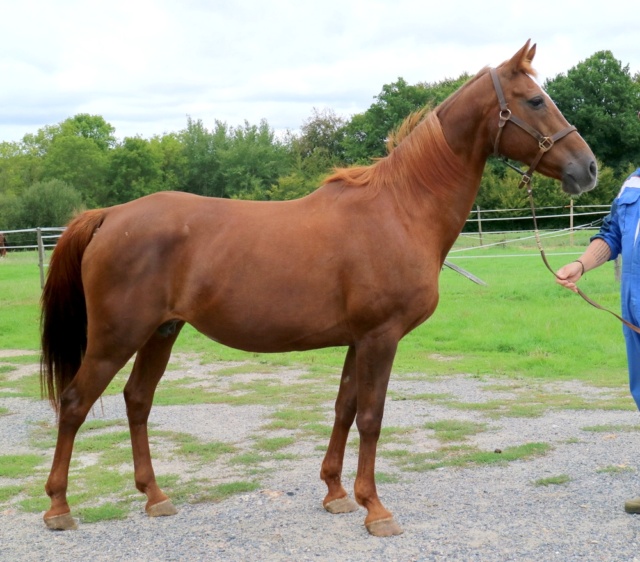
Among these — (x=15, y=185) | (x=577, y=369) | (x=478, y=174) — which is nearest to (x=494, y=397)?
(x=577, y=369)

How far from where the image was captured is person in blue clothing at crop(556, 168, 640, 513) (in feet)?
13.0

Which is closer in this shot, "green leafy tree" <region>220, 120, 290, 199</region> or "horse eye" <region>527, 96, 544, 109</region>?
"horse eye" <region>527, 96, 544, 109</region>

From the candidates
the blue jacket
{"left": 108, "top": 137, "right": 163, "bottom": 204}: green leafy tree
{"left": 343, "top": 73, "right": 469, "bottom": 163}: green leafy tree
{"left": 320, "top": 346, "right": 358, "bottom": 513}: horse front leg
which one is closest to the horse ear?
the blue jacket

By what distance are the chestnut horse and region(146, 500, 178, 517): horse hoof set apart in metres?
0.01

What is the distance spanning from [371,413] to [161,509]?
149 cm

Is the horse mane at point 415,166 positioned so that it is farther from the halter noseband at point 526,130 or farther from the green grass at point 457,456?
the green grass at point 457,456

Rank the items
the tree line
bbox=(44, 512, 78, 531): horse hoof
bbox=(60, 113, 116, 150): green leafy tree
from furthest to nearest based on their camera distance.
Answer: bbox=(60, 113, 116, 150): green leafy tree, the tree line, bbox=(44, 512, 78, 531): horse hoof

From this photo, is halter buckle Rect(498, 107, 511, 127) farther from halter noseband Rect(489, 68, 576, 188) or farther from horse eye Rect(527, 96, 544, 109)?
horse eye Rect(527, 96, 544, 109)

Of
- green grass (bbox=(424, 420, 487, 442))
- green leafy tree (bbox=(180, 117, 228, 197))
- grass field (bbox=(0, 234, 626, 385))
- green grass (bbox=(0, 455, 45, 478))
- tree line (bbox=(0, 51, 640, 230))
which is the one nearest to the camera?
green grass (bbox=(0, 455, 45, 478))

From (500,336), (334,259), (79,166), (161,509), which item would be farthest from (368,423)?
(79,166)

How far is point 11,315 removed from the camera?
1362cm

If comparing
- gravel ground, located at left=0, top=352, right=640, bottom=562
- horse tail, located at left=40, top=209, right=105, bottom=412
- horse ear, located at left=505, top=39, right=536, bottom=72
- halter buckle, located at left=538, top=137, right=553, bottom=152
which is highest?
horse ear, located at left=505, top=39, right=536, bottom=72

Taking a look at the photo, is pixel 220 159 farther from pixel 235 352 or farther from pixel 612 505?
pixel 612 505

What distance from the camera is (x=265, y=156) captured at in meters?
52.8
